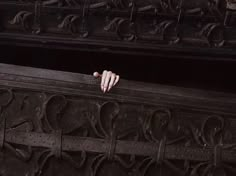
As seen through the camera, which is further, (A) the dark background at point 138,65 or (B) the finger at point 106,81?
(A) the dark background at point 138,65

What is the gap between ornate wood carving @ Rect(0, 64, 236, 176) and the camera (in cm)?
143

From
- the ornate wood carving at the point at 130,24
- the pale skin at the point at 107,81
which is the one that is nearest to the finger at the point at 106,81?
the pale skin at the point at 107,81

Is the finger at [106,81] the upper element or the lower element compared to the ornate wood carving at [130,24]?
lower

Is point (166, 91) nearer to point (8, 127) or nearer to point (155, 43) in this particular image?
point (155, 43)

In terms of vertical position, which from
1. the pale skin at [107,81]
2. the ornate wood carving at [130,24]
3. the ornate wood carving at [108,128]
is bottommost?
the ornate wood carving at [108,128]

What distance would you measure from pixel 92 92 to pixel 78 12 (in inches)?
14.0

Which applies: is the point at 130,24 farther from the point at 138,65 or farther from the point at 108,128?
the point at 108,128

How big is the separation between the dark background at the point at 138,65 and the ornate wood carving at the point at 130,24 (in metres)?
0.07

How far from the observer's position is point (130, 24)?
170 cm

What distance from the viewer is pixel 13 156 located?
143cm

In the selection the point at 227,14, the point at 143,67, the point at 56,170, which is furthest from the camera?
the point at 143,67

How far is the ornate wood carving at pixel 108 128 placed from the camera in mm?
1428

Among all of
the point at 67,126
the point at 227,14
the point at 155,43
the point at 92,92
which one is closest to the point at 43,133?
the point at 67,126

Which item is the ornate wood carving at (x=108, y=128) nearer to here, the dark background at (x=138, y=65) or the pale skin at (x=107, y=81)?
the pale skin at (x=107, y=81)
